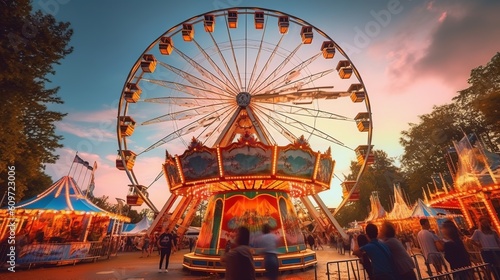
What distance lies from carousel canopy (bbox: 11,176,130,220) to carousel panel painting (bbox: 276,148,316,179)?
39.1 feet

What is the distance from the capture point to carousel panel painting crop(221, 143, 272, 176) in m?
10.1

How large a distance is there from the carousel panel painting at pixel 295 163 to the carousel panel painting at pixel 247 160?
1.74 feet

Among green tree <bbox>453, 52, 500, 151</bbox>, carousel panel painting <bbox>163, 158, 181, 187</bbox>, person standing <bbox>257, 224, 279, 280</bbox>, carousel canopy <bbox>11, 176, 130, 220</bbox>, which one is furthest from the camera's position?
green tree <bbox>453, 52, 500, 151</bbox>

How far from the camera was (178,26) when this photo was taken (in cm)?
1493

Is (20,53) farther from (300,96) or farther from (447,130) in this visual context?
(447,130)

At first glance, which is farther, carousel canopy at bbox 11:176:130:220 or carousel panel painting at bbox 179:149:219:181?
carousel canopy at bbox 11:176:130:220

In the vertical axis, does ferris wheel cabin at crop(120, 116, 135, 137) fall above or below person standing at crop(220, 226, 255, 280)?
above

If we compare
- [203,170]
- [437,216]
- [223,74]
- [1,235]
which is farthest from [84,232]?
[437,216]

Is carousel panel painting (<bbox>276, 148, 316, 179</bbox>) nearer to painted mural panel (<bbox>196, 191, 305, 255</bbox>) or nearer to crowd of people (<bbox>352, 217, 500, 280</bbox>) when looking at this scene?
painted mural panel (<bbox>196, 191, 305, 255</bbox>)

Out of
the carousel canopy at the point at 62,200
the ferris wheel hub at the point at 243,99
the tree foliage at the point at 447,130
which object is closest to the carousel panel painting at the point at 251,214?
the ferris wheel hub at the point at 243,99

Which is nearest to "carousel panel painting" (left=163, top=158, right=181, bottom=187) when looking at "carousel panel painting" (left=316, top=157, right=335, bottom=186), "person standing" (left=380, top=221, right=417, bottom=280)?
"carousel panel painting" (left=316, top=157, right=335, bottom=186)

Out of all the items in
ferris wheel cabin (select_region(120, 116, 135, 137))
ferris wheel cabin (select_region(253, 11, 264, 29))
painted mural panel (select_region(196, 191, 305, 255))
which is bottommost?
painted mural panel (select_region(196, 191, 305, 255))

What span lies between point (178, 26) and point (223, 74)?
4.06 meters

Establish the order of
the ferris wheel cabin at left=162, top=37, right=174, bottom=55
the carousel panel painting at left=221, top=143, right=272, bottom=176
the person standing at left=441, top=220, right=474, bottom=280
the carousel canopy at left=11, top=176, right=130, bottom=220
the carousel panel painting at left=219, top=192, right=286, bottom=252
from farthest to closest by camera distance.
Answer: the ferris wheel cabin at left=162, top=37, right=174, bottom=55 → the carousel canopy at left=11, top=176, right=130, bottom=220 → the carousel panel painting at left=219, top=192, right=286, bottom=252 → the carousel panel painting at left=221, top=143, right=272, bottom=176 → the person standing at left=441, top=220, right=474, bottom=280
